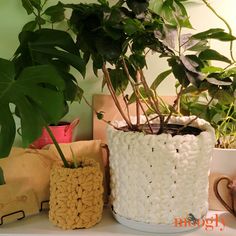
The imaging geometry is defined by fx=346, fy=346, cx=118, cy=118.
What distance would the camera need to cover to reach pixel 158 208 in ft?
2.82

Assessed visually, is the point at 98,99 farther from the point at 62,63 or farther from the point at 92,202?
the point at 92,202

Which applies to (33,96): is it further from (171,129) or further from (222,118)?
(222,118)

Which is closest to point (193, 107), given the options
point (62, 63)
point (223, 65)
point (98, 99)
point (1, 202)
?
point (223, 65)

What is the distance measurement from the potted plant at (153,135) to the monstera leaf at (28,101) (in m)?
0.15

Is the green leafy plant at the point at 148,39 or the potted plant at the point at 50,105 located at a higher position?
the green leafy plant at the point at 148,39

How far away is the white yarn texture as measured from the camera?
84 centimetres

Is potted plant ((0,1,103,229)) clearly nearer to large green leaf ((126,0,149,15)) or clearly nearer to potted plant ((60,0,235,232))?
potted plant ((60,0,235,232))

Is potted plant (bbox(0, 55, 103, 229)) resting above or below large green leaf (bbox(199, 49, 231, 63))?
below

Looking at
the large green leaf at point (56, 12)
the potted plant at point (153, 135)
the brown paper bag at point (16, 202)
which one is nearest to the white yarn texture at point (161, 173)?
the potted plant at point (153, 135)

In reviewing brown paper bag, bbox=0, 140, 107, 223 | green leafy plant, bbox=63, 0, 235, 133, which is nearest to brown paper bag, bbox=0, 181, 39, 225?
brown paper bag, bbox=0, 140, 107, 223

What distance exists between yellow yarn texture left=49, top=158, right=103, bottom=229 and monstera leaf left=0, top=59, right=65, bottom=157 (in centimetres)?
18

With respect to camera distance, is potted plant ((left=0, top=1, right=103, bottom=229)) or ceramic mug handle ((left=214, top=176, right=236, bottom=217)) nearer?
potted plant ((left=0, top=1, right=103, bottom=229))

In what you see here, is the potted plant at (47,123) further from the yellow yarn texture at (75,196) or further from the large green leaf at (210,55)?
the large green leaf at (210,55)

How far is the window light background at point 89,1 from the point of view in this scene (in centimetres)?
113
